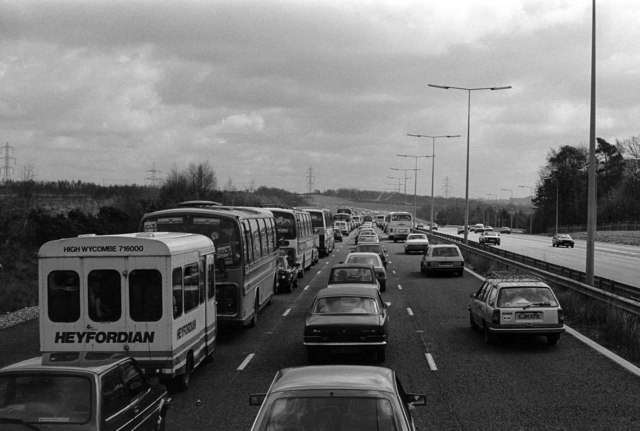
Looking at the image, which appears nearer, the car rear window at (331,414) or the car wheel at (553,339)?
the car rear window at (331,414)

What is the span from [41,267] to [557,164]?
12658 centimetres

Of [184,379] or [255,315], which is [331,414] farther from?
[255,315]

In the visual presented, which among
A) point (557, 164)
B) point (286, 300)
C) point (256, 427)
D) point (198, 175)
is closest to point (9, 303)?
point (286, 300)

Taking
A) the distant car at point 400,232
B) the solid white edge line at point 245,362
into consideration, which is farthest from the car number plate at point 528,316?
the distant car at point 400,232

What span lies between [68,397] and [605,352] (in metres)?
12.1

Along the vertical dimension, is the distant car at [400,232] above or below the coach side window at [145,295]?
below

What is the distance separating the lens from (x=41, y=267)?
11797mm

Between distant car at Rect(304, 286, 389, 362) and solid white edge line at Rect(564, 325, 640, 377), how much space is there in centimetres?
468

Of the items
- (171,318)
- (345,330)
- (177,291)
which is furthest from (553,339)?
(171,318)

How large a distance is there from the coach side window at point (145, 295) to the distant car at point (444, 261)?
24978mm

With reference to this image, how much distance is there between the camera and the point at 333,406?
6027mm

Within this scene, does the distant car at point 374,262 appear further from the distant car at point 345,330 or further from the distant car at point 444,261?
the distant car at point 345,330

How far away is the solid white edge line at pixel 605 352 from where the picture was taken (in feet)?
45.8

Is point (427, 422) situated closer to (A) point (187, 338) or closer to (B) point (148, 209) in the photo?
(A) point (187, 338)
